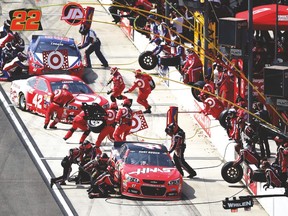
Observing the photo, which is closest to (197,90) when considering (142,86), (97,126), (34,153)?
(142,86)

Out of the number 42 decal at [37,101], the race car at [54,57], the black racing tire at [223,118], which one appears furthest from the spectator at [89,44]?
the black racing tire at [223,118]

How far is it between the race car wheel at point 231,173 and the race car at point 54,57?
11.1 metres

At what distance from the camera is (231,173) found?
3072 cm

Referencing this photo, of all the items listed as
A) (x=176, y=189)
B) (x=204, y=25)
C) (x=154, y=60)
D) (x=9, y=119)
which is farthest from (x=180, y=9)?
(x=176, y=189)

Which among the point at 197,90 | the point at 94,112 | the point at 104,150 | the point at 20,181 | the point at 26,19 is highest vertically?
the point at 26,19

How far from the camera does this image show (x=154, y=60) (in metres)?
42.0

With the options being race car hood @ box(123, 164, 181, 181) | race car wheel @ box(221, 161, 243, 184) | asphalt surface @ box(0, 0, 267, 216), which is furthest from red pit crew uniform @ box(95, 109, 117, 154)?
race car wheel @ box(221, 161, 243, 184)

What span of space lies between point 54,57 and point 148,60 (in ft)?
11.6

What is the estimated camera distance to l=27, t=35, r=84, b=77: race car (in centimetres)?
4031

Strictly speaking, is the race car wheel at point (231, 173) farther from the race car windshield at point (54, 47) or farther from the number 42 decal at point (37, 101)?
the race car windshield at point (54, 47)

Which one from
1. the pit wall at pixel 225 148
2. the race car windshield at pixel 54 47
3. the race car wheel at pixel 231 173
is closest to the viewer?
the pit wall at pixel 225 148

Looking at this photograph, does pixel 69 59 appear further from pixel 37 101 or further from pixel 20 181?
pixel 20 181

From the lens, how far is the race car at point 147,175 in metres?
29.2

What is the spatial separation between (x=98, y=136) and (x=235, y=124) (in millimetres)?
3824
